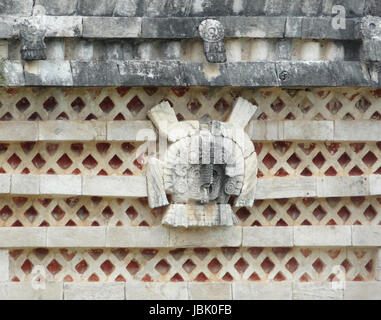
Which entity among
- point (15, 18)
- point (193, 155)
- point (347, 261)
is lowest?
point (347, 261)

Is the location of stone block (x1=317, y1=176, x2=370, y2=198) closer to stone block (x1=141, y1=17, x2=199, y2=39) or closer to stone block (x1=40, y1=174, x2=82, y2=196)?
stone block (x1=141, y1=17, x2=199, y2=39)

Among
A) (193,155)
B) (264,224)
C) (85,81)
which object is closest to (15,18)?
(85,81)

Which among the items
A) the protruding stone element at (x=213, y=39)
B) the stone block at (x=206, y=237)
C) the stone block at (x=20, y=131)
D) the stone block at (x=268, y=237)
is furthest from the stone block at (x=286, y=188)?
the stone block at (x=20, y=131)

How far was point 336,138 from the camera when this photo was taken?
651 inches

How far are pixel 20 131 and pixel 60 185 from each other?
631 millimetres

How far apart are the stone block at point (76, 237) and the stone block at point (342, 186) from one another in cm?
216

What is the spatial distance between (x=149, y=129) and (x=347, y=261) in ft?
7.83

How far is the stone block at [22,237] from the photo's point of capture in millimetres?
16109

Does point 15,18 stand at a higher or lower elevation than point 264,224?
higher

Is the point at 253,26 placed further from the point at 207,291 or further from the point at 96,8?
the point at 207,291

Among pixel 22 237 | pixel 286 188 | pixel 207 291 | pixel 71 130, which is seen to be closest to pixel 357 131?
pixel 286 188

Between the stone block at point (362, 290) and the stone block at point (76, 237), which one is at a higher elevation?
the stone block at point (76, 237)

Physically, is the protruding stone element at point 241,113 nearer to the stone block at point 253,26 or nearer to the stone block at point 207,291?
the stone block at point 253,26

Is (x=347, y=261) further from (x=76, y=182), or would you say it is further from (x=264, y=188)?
(x=76, y=182)
